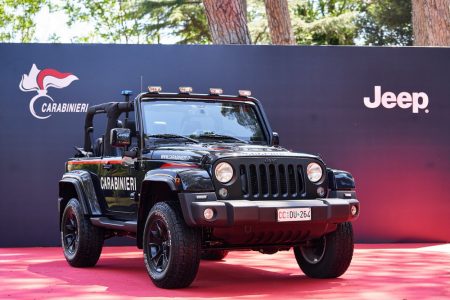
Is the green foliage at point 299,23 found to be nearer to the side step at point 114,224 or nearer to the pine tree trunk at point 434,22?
the pine tree trunk at point 434,22

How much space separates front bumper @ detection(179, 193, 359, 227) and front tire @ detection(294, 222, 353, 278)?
23.0 inches

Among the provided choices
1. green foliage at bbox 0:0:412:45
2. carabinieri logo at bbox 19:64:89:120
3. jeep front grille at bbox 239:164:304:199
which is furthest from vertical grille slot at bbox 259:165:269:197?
green foliage at bbox 0:0:412:45

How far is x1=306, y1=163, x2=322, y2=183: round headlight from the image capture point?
26.2 feet

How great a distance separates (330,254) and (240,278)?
1046 mm

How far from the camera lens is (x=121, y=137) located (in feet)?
27.8

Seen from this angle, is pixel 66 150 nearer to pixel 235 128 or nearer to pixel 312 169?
pixel 235 128

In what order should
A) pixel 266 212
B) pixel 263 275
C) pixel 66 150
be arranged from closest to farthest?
pixel 266 212
pixel 263 275
pixel 66 150

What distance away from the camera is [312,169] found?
8.02 metres

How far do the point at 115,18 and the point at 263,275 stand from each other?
3831cm

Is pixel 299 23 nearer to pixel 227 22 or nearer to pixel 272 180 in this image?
pixel 227 22

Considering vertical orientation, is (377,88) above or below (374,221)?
above

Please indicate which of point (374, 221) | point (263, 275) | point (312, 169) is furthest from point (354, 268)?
point (374, 221)

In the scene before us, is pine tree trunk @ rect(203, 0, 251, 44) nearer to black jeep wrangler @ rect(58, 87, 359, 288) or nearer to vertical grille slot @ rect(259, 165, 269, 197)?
black jeep wrangler @ rect(58, 87, 359, 288)

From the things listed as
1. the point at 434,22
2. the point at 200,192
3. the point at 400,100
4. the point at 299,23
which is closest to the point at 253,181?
the point at 200,192
